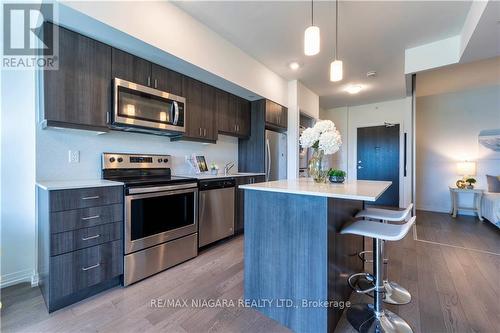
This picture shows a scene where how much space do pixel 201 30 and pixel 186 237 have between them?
230 centimetres

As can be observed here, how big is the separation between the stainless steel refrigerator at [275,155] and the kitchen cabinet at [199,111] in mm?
1019

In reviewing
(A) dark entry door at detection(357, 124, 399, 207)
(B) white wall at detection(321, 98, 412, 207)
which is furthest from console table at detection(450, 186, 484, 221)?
(A) dark entry door at detection(357, 124, 399, 207)

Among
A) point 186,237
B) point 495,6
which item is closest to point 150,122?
point 186,237

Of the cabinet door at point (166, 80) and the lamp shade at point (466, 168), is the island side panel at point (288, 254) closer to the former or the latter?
the cabinet door at point (166, 80)

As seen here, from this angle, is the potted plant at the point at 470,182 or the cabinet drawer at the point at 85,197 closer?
the cabinet drawer at the point at 85,197

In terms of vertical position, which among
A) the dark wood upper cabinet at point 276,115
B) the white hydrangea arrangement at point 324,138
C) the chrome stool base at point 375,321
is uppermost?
the dark wood upper cabinet at point 276,115

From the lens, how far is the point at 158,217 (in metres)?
2.19

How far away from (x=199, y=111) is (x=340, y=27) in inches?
76.8

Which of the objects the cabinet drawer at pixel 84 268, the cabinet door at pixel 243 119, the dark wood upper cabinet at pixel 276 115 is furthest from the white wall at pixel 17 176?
the dark wood upper cabinet at pixel 276 115

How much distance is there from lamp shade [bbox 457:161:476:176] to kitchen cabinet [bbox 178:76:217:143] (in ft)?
16.2

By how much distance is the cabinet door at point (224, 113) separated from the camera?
3219 millimetres

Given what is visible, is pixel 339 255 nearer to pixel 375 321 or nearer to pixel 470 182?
pixel 375 321

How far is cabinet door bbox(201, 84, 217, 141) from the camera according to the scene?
3000 mm

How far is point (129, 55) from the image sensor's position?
2223 mm
